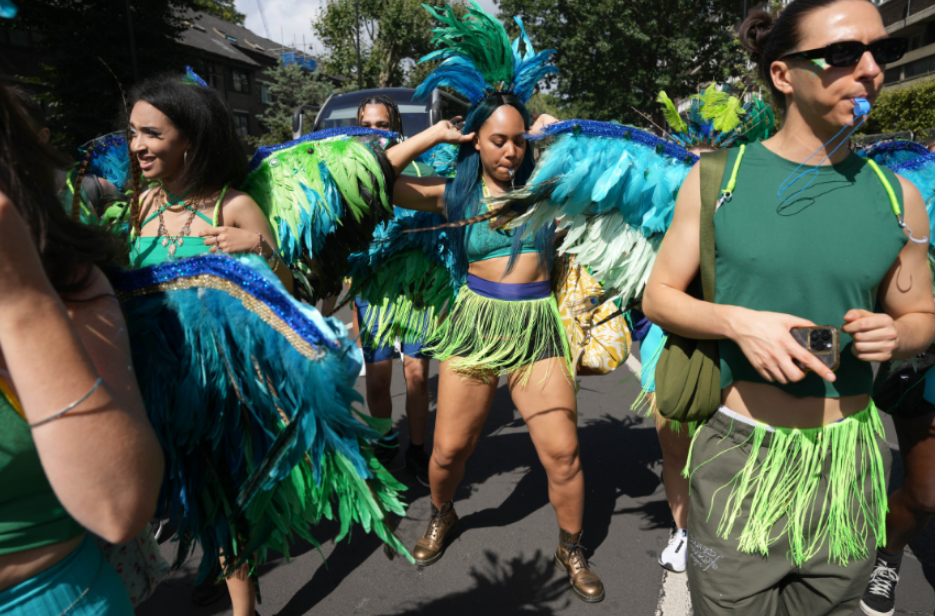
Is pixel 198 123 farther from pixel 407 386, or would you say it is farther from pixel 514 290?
pixel 407 386

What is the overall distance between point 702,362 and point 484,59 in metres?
1.84

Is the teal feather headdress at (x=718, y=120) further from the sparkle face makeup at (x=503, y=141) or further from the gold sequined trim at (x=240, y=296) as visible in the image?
the gold sequined trim at (x=240, y=296)

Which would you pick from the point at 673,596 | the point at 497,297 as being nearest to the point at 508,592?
the point at 673,596

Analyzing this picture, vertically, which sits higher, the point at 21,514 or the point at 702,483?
the point at 21,514

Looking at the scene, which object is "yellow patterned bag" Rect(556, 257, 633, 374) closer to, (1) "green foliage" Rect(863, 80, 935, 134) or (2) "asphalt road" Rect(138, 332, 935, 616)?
(2) "asphalt road" Rect(138, 332, 935, 616)

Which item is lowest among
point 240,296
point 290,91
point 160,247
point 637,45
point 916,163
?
point 290,91

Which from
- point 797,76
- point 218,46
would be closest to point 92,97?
point 797,76

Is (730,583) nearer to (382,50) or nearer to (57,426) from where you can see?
(57,426)

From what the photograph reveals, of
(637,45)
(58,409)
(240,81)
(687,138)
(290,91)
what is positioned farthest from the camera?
(240,81)

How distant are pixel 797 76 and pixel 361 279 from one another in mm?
2210

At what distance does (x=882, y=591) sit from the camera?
2.46 m

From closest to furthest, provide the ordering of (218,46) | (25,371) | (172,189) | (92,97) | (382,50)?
1. (25,371)
2. (172,189)
3. (92,97)
4. (382,50)
5. (218,46)

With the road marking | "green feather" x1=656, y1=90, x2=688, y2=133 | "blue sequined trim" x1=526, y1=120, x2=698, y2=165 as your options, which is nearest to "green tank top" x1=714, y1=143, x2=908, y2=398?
"blue sequined trim" x1=526, y1=120, x2=698, y2=165

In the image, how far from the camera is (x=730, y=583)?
1.56 metres
